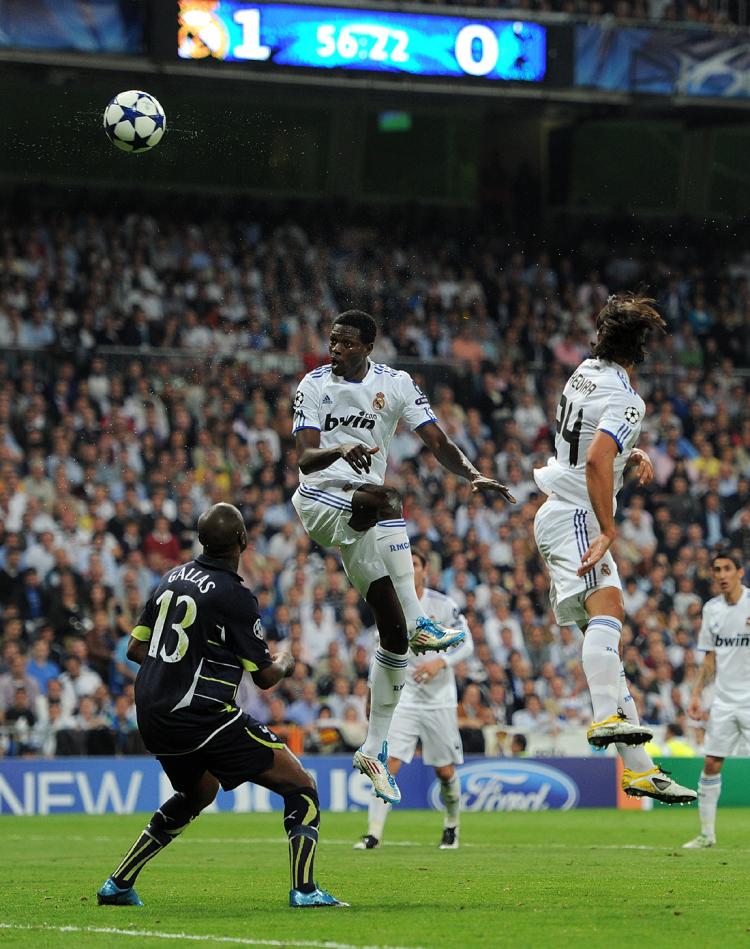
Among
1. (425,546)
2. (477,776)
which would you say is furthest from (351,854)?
(425,546)

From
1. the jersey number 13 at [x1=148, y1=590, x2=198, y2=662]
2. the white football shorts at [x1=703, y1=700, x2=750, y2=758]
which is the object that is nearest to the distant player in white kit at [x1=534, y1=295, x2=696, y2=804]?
the jersey number 13 at [x1=148, y1=590, x2=198, y2=662]

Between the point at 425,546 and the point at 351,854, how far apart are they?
32.7 ft

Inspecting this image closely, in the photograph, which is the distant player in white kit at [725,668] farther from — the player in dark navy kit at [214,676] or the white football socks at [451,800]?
the player in dark navy kit at [214,676]

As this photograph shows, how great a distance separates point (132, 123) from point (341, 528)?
17.5 feet

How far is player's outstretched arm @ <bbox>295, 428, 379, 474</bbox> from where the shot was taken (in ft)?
30.2

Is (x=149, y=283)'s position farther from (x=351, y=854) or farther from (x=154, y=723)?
(x=154, y=723)

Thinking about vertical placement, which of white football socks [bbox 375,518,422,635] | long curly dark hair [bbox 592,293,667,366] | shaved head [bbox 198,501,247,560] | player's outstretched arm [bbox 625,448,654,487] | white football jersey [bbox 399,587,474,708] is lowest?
white football jersey [bbox 399,587,474,708]

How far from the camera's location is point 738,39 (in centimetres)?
2794

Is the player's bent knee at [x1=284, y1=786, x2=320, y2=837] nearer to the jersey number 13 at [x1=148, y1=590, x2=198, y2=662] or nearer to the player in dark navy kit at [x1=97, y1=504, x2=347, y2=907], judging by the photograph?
the player in dark navy kit at [x1=97, y1=504, x2=347, y2=907]

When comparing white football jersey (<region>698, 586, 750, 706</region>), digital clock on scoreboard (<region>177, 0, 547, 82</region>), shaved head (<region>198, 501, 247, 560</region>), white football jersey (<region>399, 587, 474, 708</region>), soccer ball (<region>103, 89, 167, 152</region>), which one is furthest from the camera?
digital clock on scoreboard (<region>177, 0, 547, 82</region>)

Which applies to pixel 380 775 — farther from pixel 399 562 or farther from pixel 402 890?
pixel 399 562

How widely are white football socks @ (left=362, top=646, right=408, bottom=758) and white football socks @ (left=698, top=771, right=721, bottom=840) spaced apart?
4.50m

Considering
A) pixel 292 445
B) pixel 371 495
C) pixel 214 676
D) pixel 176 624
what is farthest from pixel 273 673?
pixel 292 445

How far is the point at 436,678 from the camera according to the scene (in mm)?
15727
